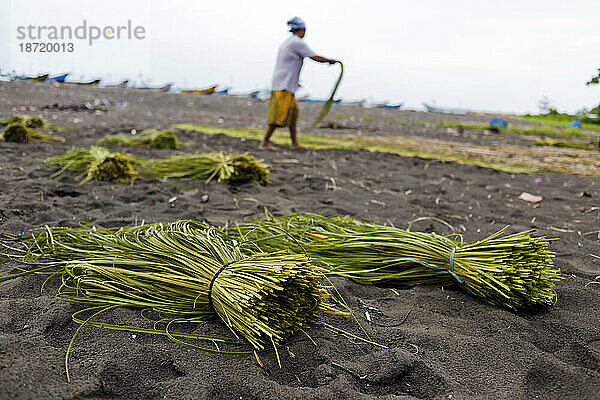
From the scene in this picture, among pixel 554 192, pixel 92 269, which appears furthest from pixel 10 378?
pixel 554 192

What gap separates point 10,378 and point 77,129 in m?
6.49

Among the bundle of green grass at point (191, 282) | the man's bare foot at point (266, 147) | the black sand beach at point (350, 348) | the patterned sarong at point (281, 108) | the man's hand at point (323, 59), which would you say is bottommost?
the black sand beach at point (350, 348)

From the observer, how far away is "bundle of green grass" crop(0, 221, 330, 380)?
4.26ft

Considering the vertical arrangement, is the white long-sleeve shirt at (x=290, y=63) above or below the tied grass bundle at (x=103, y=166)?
above

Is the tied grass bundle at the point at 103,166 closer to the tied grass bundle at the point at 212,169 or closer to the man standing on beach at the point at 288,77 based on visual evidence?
the tied grass bundle at the point at 212,169

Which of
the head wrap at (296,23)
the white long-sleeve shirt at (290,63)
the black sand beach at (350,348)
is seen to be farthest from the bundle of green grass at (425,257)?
the head wrap at (296,23)

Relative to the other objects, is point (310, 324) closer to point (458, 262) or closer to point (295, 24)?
point (458, 262)

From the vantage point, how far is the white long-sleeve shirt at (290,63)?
219 inches

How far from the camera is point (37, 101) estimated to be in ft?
38.6

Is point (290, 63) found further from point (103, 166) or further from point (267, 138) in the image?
point (103, 166)

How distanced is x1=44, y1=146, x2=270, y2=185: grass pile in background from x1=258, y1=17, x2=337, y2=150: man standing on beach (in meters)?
2.03

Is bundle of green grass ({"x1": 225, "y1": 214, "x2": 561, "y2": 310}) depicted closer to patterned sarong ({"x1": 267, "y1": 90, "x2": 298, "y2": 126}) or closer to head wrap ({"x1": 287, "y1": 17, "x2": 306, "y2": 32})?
patterned sarong ({"x1": 267, "y1": 90, "x2": 298, "y2": 126})

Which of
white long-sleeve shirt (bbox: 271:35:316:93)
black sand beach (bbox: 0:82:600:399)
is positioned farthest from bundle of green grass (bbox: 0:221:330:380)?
white long-sleeve shirt (bbox: 271:35:316:93)

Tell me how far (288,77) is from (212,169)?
8.09ft
